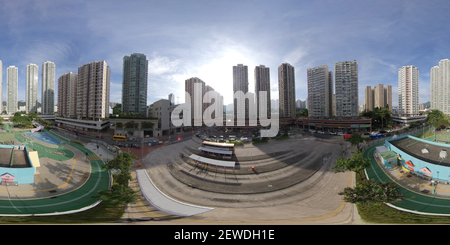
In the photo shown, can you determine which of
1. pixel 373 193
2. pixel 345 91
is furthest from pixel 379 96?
pixel 373 193

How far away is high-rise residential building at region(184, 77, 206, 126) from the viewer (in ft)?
16.2

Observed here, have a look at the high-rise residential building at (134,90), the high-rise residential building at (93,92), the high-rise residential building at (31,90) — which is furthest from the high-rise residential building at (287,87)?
the high-rise residential building at (31,90)

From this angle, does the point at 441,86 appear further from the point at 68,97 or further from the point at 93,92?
the point at 68,97

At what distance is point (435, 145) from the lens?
309 centimetres

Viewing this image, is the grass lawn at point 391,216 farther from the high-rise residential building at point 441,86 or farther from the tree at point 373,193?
the high-rise residential building at point 441,86

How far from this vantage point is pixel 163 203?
2.60 m

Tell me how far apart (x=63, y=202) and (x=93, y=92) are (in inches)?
219

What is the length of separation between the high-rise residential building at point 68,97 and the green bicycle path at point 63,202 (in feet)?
15.3

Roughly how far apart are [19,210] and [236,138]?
4.56 m

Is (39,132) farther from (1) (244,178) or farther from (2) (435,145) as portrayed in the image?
(2) (435,145)

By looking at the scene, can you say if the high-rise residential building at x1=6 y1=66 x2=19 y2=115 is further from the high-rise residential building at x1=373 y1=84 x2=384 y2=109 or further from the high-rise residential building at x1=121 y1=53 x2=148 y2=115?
the high-rise residential building at x1=373 y1=84 x2=384 y2=109

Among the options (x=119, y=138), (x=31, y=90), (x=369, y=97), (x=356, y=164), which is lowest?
(x=356, y=164)

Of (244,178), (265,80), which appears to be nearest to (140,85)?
(265,80)

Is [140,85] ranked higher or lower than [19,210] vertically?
higher
